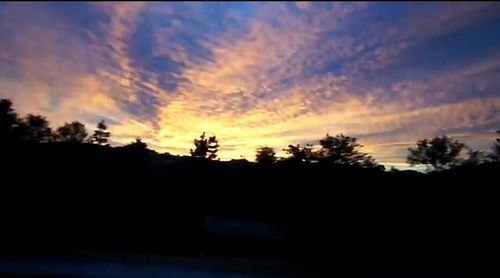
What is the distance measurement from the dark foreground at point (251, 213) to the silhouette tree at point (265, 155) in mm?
3629

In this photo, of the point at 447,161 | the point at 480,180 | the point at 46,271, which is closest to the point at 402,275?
the point at 480,180

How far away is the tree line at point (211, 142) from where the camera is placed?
20.9 meters

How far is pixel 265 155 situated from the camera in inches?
1138

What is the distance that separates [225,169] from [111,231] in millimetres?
6549

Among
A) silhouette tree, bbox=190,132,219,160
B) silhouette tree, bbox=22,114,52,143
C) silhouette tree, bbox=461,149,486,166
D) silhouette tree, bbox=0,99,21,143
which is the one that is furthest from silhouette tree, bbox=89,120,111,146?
silhouette tree, bbox=461,149,486,166

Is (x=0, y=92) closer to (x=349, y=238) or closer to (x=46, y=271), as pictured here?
(x=46, y=271)

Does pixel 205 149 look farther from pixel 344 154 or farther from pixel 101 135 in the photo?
pixel 344 154

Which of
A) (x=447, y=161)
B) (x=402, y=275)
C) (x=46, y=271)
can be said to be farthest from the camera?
(x=447, y=161)

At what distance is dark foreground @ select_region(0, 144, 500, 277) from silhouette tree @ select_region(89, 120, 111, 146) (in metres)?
0.71

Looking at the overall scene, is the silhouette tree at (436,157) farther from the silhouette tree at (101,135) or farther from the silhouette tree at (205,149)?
the silhouette tree at (101,135)

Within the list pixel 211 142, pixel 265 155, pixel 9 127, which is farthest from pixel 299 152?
pixel 9 127

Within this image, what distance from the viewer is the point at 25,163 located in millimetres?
20188

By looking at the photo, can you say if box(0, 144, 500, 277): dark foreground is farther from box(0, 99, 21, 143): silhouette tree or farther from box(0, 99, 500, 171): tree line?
box(0, 99, 21, 143): silhouette tree

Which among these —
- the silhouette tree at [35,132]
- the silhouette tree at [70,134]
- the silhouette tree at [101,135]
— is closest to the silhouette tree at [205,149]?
the silhouette tree at [101,135]
